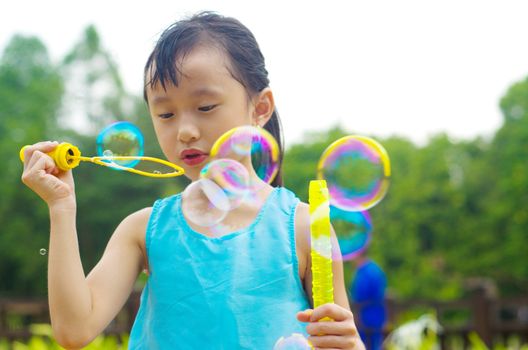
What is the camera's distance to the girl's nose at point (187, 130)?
186cm

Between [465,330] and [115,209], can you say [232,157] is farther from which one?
[115,209]

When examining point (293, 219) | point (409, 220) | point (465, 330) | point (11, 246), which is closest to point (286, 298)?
point (293, 219)

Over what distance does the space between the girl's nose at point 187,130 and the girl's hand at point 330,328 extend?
21.7 inches

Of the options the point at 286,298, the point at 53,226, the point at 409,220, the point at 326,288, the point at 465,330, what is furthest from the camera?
the point at 409,220

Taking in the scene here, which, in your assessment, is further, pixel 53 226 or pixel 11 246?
pixel 11 246

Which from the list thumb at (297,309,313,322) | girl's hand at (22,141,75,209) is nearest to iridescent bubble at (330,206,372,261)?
thumb at (297,309,313,322)

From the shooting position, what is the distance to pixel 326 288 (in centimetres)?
154

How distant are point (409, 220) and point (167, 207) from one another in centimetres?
3052

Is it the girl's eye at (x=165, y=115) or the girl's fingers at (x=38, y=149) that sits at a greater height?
the girl's eye at (x=165, y=115)

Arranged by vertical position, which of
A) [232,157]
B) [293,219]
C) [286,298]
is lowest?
[286,298]

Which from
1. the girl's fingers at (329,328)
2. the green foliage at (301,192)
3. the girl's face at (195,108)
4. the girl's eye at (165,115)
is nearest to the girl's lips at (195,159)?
the girl's face at (195,108)

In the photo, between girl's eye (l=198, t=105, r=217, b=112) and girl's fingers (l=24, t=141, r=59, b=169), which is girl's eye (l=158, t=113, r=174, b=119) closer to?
girl's eye (l=198, t=105, r=217, b=112)

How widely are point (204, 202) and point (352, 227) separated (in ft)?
2.32

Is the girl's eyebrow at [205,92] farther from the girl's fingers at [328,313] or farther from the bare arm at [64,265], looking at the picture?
the girl's fingers at [328,313]
